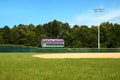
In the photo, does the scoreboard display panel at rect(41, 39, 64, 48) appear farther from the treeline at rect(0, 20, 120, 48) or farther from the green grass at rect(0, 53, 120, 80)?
the green grass at rect(0, 53, 120, 80)

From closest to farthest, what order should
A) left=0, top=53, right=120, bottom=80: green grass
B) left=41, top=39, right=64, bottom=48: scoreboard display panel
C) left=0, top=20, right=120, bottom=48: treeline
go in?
left=0, top=53, right=120, bottom=80: green grass
left=41, top=39, right=64, bottom=48: scoreboard display panel
left=0, top=20, right=120, bottom=48: treeline

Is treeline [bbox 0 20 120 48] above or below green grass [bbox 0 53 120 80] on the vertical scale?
above

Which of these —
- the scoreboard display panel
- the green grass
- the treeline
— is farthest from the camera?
the treeline

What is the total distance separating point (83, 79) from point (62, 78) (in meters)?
0.78

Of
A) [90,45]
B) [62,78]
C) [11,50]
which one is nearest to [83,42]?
[90,45]

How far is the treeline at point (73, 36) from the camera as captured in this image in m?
78.6

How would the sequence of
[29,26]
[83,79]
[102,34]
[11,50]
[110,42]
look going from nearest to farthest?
[83,79]
[11,50]
[110,42]
[102,34]
[29,26]

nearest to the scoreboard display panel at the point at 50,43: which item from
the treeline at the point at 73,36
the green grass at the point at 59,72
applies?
the treeline at the point at 73,36

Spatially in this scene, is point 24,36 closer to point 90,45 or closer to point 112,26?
point 90,45

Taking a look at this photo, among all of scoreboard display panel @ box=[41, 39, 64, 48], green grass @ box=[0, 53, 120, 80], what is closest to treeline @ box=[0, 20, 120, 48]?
scoreboard display panel @ box=[41, 39, 64, 48]

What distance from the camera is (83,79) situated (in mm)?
9500

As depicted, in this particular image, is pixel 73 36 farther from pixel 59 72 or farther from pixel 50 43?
pixel 59 72

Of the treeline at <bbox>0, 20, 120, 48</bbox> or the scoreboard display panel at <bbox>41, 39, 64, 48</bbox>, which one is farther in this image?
the treeline at <bbox>0, 20, 120, 48</bbox>

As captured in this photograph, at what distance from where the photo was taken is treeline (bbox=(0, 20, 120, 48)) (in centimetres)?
7862
